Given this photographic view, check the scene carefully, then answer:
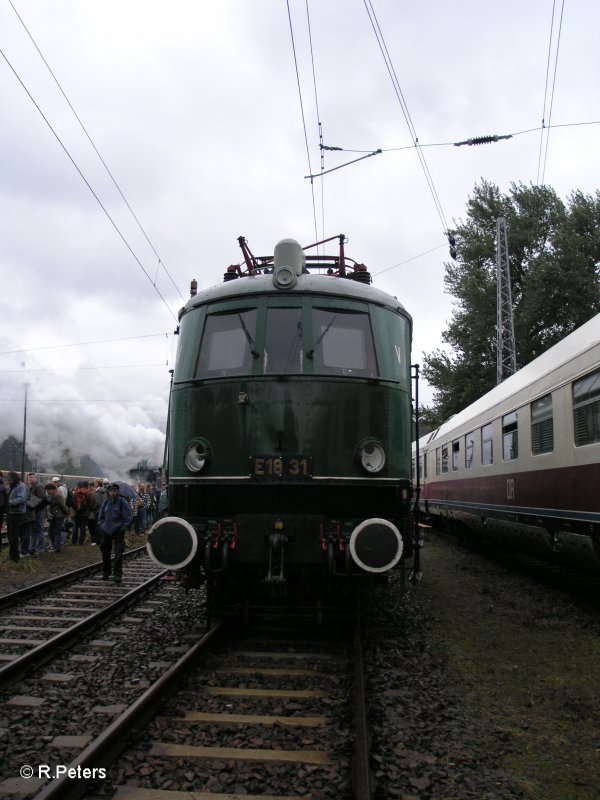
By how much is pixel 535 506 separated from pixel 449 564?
4.01 m

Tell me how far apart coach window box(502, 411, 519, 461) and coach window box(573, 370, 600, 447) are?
2.57m

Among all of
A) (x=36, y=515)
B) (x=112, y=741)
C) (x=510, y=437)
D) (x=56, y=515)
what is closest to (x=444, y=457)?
(x=510, y=437)

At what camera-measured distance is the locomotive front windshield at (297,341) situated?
6078 millimetres

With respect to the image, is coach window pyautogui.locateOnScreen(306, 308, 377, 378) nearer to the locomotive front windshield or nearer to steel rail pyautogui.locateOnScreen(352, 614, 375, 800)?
the locomotive front windshield

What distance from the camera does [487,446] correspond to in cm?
1226

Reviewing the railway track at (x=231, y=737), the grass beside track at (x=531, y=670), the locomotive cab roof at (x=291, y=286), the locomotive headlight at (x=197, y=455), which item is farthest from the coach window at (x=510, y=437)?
the locomotive headlight at (x=197, y=455)

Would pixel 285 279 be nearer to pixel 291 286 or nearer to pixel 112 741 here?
pixel 291 286

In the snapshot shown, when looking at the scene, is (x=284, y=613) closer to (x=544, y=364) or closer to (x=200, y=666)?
(x=200, y=666)

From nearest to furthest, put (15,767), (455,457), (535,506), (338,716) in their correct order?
(15,767) < (338,716) < (535,506) < (455,457)

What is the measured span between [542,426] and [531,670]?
157 inches

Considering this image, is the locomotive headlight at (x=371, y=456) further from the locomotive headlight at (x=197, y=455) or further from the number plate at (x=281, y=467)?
the locomotive headlight at (x=197, y=455)

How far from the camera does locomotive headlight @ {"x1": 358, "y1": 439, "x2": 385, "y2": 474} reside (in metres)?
5.76

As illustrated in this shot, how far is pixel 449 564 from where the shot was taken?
41.1 feet

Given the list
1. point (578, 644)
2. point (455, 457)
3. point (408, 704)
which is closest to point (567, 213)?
point (455, 457)
